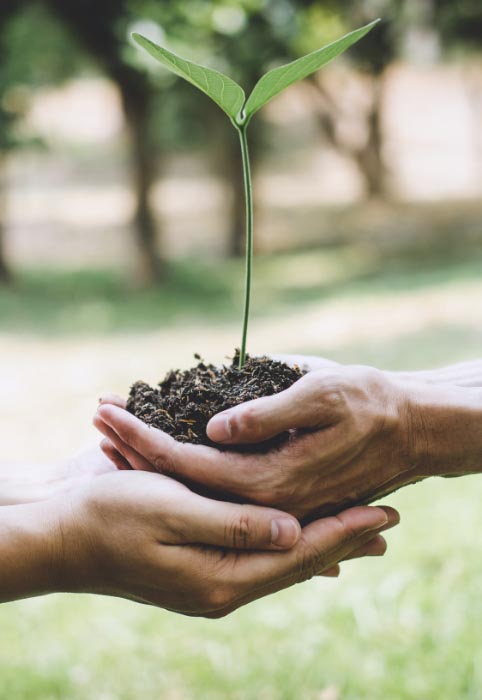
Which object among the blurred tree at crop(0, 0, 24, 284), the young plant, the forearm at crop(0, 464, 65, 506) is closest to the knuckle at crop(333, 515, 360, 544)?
the young plant

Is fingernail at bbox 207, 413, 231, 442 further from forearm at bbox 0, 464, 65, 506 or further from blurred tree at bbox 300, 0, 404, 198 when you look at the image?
blurred tree at bbox 300, 0, 404, 198

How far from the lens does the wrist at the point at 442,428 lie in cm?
140

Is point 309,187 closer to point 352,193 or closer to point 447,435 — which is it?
point 352,193

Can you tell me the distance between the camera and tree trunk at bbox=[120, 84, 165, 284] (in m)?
8.68

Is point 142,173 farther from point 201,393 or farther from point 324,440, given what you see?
point 324,440

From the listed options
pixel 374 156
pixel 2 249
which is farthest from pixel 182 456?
pixel 374 156

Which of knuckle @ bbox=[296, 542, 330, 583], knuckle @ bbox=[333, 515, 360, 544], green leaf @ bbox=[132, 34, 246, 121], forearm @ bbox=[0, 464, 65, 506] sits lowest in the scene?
knuckle @ bbox=[296, 542, 330, 583]

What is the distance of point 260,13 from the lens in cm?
761

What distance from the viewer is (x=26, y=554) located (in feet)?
4.32

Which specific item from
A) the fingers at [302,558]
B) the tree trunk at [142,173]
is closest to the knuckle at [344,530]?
the fingers at [302,558]

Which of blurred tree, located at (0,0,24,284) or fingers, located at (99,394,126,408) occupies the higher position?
blurred tree, located at (0,0,24,284)

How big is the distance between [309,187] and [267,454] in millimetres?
13827

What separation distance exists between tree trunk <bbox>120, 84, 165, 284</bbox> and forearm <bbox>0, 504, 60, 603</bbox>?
7.73 m

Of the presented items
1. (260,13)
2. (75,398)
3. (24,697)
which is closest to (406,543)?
(24,697)
